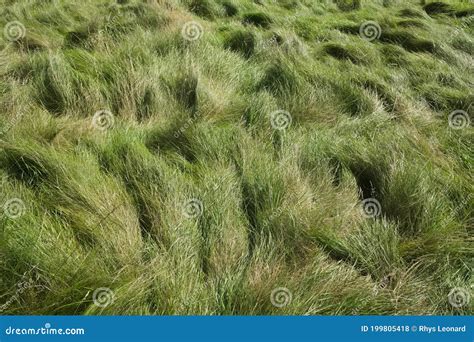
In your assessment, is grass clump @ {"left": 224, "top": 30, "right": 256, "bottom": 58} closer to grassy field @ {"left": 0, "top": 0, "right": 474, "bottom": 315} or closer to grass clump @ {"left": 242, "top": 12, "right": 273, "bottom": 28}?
grassy field @ {"left": 0, "top": 0, "right": 474, "bottom": 315}

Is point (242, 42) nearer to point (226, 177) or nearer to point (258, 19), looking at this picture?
point (258, 19)

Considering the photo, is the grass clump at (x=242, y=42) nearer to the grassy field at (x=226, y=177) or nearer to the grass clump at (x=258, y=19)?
the grassy field at (x=226, y=177)

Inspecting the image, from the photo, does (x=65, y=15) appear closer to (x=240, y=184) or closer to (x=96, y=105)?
(x=96, y=105)

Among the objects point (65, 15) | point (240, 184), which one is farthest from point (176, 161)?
point (65, 15)

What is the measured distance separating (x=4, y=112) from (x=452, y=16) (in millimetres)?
7151

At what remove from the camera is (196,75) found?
3730 mm

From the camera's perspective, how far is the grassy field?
1896 millimetres

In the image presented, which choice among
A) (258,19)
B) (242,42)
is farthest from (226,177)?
(258,19)

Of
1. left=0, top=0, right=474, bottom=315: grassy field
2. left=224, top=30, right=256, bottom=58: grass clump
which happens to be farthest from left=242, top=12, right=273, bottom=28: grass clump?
left=0, top=0, right=474, bottom=315: grassy field

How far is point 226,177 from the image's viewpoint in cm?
257

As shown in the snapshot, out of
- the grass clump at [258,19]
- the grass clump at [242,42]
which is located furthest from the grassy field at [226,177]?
the grass clump at [258,19]

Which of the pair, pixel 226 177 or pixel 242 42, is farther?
pixel 242 42

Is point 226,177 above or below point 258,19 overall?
above

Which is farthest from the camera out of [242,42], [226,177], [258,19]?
[258,19]
